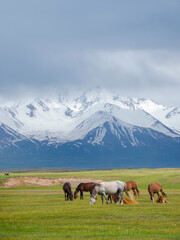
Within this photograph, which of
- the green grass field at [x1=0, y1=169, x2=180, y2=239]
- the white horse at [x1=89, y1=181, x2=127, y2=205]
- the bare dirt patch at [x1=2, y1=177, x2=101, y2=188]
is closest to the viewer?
the green grass field at [x1=0, y1=169, x2=180, y2=239]

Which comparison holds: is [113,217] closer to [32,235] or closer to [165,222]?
[165,222]

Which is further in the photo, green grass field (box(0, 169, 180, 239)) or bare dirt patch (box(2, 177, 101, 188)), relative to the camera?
bare dirt patch (box(2, 177, 101, 188))

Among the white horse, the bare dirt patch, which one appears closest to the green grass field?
the white horse

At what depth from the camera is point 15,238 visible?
907 inches

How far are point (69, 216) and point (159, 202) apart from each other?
14.5 m

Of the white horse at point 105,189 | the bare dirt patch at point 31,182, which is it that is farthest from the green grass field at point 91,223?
the bare dirt patch at point 31,182

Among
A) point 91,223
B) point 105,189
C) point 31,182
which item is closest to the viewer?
point 91,223

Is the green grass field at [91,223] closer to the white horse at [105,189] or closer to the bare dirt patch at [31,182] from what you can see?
the white horse at [105,189]

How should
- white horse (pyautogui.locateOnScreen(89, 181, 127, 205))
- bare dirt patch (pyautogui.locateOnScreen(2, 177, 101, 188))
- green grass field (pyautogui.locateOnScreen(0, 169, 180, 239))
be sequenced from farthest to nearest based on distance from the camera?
bare dirt patch (pyautogui.locateOnScreen(2, 177, 101, 188)), white horse (pyautogui.locateOnScreen(89, 181, 127, 205)), green grass field (pyautogui.locateOnScreen(0, 169, 180, 239))

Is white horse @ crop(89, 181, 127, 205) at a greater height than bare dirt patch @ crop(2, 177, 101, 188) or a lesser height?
lesser

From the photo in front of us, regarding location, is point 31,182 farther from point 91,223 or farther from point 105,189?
point 91,223

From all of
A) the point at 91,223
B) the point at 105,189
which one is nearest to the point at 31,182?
the point at 105,189

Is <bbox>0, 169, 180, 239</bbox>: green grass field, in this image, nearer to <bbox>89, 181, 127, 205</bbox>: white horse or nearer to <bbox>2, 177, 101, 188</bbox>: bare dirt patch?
<bbox>89, 181, 127, 205</bbox>: white horse

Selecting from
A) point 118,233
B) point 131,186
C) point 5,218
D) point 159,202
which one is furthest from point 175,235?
point 131,186
